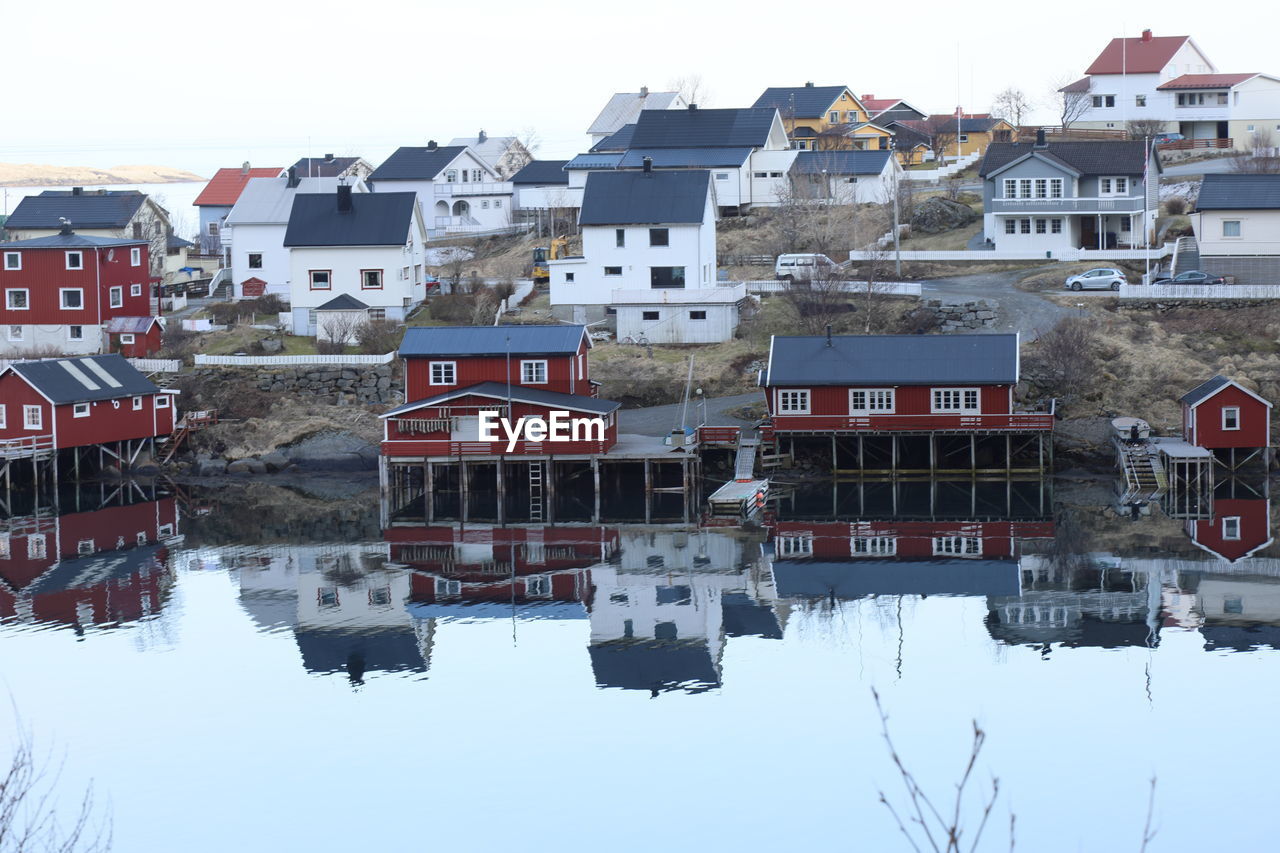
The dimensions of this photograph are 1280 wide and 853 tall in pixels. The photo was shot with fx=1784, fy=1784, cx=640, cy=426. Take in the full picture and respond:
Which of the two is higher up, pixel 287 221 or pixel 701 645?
pixel 287 221

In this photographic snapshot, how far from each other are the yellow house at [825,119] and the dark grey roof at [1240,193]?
1285 inches

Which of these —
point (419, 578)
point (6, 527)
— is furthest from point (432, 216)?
point (419, 578)

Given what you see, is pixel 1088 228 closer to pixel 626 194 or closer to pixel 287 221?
pixel 626 194

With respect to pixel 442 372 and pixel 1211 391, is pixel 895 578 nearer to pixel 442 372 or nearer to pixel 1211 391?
pixel 1211 391

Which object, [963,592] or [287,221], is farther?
[287,221]

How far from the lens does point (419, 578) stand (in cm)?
4553

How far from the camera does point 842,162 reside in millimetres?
86875

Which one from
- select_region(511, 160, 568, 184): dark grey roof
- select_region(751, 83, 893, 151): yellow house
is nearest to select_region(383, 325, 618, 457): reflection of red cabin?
select_region(511, 160, 568, 184): dark grey roof

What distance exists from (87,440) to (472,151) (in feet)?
138

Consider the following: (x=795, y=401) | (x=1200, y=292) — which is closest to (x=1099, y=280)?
(x=1200, y=292)

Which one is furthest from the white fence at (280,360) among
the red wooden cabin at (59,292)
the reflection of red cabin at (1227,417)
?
the reflection of red cabin at (1227,417)

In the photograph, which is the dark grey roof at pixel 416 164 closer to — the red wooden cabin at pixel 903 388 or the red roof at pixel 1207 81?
the red roof at pixel 1207 81

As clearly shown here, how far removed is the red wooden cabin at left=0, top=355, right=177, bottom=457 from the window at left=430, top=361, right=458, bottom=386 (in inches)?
445

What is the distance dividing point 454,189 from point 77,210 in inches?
818
